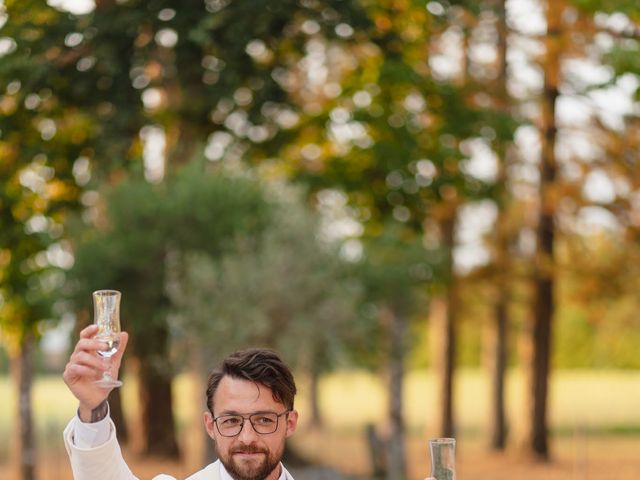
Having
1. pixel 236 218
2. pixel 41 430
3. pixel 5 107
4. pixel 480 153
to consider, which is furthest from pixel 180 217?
pixel 41 430

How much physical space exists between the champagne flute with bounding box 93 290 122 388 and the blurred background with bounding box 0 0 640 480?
30.3 ft

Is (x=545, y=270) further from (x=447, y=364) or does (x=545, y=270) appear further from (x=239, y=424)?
(x=239, y=424)

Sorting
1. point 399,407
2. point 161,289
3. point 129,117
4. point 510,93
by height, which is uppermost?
point 510,93

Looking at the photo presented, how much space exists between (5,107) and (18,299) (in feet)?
11.9

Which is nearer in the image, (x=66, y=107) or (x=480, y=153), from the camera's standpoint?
(x=66, y=107)

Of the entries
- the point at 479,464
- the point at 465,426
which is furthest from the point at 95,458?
the point at 465,426

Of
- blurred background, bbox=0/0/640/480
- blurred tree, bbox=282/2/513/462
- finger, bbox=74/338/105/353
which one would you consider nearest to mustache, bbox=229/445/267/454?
finger, bbox=74/338/105/353

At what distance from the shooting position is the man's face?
A: 4113 mm

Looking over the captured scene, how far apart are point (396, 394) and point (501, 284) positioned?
5.68 meters

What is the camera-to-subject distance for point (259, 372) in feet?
13.8

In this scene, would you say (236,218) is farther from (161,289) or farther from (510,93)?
(510,93)

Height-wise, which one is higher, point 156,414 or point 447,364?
point 447,364

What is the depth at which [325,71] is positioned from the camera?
87.6ft

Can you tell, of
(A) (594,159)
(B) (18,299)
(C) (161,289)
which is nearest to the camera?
(B) (18,299)
